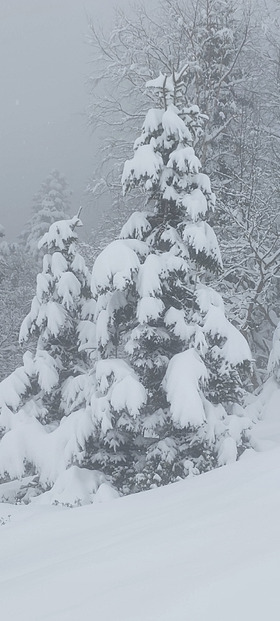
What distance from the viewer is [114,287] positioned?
8883 millimetres

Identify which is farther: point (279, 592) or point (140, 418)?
point (140, 418)

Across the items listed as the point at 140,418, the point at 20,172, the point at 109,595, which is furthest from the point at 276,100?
the point at 20,172

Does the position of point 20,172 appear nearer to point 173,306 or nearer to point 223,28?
point 223,28

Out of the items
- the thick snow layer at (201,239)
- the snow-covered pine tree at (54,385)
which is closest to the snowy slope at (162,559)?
the snow-covered pine tree at (54,385)

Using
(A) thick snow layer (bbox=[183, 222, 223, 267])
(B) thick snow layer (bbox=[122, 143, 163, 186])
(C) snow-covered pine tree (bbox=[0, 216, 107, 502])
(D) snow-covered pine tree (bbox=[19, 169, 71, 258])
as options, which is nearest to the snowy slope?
(C) snow-covered pine tree (bbox=[0, 216, 107, 502])

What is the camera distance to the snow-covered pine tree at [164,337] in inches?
347

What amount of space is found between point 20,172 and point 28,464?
89295 millimetres

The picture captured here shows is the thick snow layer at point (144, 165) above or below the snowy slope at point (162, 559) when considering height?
above

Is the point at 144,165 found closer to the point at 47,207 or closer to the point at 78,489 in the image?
the point at 78,489

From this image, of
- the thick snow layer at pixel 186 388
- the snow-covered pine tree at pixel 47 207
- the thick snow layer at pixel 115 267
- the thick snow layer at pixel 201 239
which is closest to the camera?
the thick snow layer at pixel 186 388

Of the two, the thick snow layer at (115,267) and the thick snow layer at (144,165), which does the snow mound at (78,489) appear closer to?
the thick snow layer at (115,267)

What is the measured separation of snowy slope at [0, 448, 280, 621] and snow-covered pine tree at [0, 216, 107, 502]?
130 inches

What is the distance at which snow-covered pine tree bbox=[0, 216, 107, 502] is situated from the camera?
9.33 metres

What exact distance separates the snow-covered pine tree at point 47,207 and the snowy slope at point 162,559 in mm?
33396
